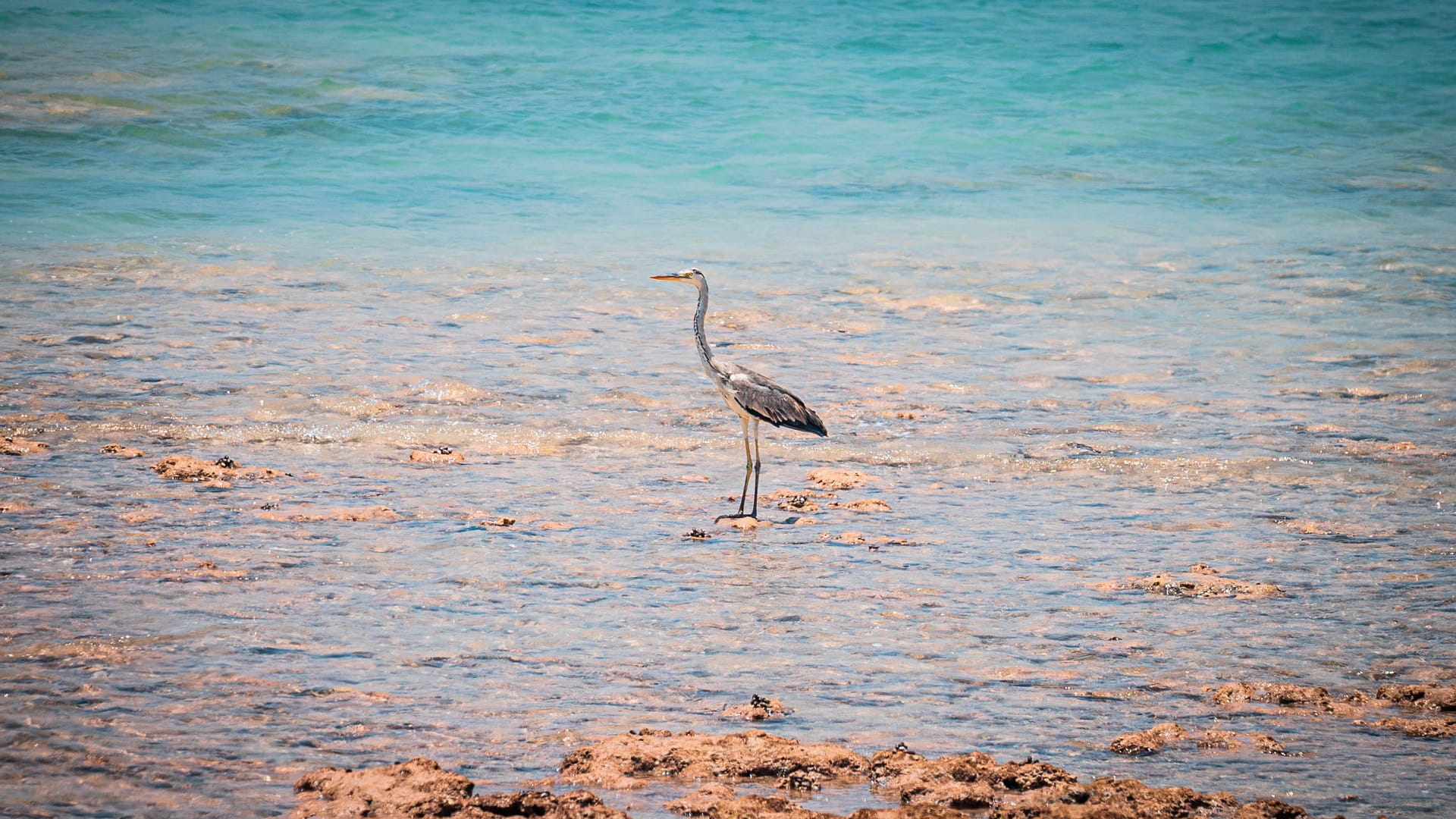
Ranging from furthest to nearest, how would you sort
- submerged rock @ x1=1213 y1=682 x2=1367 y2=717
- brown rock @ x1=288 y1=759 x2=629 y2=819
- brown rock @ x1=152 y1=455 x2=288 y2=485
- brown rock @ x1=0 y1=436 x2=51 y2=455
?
1. brown rock @ x1=0 y1=436 x2=51 y2=455
2. brown rock @ x1=152 y1=455 x2=288 y2=485
3. submerged rock @ x1=1213 y1=682 x2=1367 y2=717
4. brown rock @ x1=288 y1=759 x2=629 y2=819

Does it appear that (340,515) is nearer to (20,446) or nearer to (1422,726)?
(20,446)

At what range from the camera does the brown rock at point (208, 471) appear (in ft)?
25.9

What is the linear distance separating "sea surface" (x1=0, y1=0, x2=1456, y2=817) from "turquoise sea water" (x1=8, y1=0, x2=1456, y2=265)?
153 mm

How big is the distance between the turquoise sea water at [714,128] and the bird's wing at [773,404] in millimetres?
7237

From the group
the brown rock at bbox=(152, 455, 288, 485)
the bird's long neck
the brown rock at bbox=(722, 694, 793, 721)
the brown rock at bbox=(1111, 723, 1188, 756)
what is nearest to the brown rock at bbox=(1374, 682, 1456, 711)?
the brown rock at bbox=(1111, 723, 1188, 756)

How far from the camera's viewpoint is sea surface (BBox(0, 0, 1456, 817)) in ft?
17.6

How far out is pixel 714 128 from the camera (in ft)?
75.2

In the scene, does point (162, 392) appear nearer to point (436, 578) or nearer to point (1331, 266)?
point (436, 578)

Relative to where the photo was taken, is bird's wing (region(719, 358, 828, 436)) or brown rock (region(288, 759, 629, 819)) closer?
brown rock (region(288, 759, 629, 819))

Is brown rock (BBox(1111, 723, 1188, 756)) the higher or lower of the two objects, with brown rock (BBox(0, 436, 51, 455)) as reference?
higher

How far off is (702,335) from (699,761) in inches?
164

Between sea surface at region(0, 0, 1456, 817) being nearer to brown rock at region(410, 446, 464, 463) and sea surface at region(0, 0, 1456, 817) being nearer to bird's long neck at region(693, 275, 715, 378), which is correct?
brown rock at region(410, 446, 464, 463)

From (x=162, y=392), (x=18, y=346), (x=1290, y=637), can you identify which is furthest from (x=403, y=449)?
(x=1290, y=637)

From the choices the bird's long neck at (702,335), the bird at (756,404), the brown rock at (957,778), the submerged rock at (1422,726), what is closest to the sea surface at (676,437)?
the submerged rock at (1422,726)
